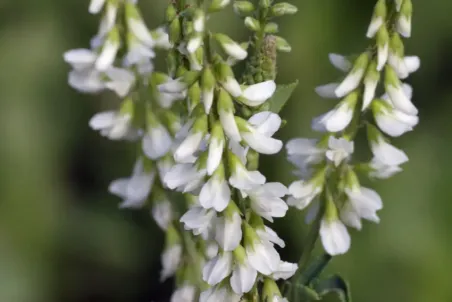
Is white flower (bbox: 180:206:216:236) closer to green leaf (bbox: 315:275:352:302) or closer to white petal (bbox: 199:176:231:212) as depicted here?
white petal (bbox: 199:176:231:212)

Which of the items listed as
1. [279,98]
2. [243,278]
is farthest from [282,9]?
[243,278]

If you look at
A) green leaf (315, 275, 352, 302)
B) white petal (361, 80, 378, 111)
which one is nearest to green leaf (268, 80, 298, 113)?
white petal (361, 80, 378, 111)

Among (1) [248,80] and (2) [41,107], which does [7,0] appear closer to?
(2) [41,107]

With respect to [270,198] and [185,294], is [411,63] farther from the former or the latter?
[185,294]

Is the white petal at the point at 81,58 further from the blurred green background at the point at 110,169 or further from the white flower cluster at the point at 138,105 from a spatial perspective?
the blurred green background at the point at 110,169

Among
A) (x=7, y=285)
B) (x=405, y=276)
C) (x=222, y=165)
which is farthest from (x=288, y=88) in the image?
(x=7, y=285)

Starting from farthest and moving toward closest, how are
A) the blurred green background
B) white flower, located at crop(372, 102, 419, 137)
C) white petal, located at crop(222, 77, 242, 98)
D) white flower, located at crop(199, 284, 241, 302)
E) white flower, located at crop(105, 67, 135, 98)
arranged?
the blurred green background, white flower, located at crop(105, 67, 135, 98), white flower, located at crop(372, 102, 419, 137), white flower, located at crop(199, 284, 241, 302), white petal, located at crop(222, 77, 242, 98)

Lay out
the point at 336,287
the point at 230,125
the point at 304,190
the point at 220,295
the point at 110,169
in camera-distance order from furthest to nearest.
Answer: the point at 110,169 → the point at 336,287 → the point at 304,190 → the point at 220,295 → the point at 230,125
